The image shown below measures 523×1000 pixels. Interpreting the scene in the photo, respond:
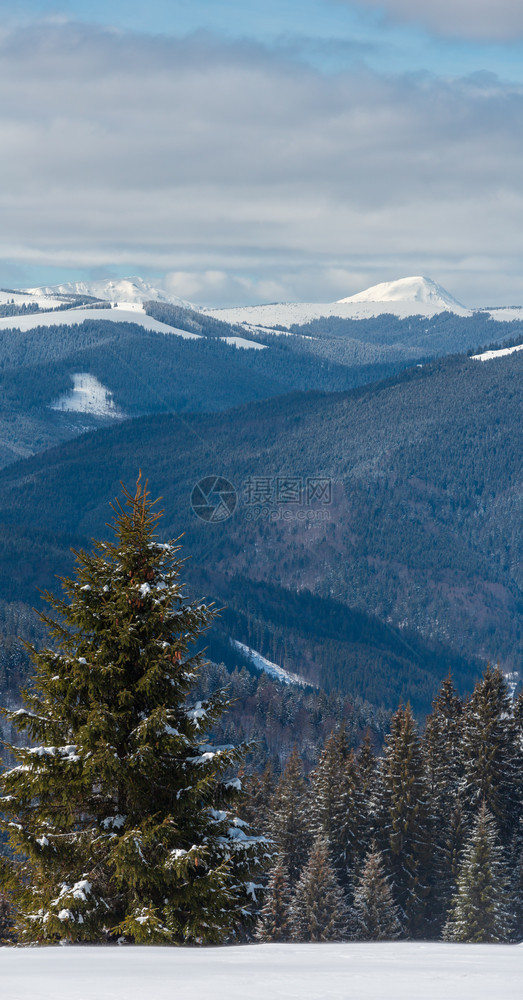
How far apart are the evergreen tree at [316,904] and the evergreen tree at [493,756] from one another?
920cm

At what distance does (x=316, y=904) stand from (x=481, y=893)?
9069 mm

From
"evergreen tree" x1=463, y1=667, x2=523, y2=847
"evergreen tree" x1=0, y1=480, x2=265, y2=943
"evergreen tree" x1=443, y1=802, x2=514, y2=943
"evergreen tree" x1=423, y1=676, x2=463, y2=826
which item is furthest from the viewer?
"evergreen tree" x1=423, y1=676, x2=463, y2=826

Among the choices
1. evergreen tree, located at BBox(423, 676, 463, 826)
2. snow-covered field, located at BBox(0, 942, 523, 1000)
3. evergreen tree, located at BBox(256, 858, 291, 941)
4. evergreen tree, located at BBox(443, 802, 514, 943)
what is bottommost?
evergreen tree, located at BBox(256, 858, 291, 941)

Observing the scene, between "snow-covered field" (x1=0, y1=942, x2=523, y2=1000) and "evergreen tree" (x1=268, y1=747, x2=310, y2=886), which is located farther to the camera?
"evergreen tree" (x1=268, y1=747, x2=310, y2=886)

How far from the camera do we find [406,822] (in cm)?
5938

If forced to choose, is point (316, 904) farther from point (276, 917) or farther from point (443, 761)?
point (443, 761)

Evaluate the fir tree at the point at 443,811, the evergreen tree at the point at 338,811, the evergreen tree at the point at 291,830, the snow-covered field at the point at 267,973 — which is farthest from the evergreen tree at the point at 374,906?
the snow-covered field at the point at 267,973

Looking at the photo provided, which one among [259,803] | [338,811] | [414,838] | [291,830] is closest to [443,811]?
[414,838]

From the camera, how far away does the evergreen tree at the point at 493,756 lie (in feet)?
192

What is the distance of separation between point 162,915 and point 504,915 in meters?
43.5

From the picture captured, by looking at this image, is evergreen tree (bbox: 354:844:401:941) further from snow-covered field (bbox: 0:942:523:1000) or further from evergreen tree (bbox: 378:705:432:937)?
snow-covered field (bbox: 0:942:523:1000)

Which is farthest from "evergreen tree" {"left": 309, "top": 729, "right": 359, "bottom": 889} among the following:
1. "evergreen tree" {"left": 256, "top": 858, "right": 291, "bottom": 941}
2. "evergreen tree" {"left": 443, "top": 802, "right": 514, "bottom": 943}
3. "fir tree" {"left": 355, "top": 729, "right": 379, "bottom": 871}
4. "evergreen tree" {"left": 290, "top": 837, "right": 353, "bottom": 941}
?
"evergreen tree" {"left": 443, "top": 802, "right": 514, "bottom": 943}

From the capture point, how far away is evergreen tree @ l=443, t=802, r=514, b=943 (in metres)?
54.8

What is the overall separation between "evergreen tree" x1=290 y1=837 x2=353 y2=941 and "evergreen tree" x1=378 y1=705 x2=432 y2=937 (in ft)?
14.3
